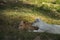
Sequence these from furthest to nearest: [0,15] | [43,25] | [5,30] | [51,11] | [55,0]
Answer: [55,0] < [51,11] < [0,15] < [43,25] < [5,30]

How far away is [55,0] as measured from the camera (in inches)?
348

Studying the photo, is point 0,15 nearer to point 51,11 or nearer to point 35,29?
point 35,29

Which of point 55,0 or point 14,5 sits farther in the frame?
point 55,0

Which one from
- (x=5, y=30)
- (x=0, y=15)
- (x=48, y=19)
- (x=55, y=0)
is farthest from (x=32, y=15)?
(x=55, y=0)

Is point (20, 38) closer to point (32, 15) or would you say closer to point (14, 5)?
point (32, 15)

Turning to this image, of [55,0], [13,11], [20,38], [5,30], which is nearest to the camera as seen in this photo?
[20,38]

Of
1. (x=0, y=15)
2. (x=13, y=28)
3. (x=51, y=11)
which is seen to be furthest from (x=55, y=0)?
(x=13, y=28)

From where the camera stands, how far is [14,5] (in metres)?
7.57

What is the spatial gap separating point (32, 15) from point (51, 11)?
1096 millimetres

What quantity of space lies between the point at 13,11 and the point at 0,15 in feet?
1.83

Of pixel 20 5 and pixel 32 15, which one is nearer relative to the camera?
pixel 32 15

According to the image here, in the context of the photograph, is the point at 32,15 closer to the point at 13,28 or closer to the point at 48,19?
the point at 48,19

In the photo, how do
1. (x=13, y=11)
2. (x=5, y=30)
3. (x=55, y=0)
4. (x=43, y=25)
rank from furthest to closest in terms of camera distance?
(x=55, y=0)
(x=13, y=11)
(x=43, y=25)
(x=5, y=30)

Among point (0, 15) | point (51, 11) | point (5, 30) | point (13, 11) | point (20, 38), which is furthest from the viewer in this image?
point (51, 11)
